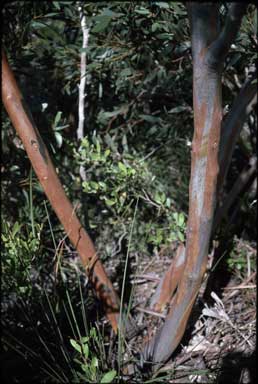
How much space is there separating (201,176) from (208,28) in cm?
34

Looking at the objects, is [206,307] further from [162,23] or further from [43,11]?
[43,11]

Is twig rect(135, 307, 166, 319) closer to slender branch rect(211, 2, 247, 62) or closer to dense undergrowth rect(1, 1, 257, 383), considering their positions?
dense undergrowth rect(1, 1, 257, 383)

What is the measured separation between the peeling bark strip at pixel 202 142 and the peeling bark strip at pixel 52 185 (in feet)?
0.69

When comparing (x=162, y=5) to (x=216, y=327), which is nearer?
(x=162, y=5)

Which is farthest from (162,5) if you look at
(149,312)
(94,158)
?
(149,312)

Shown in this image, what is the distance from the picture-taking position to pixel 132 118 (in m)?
2.04

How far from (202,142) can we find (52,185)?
1.36 ft

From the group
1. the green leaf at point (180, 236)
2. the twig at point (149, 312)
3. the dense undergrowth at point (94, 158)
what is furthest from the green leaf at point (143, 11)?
the twig at point (149, 312)

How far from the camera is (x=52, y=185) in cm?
129

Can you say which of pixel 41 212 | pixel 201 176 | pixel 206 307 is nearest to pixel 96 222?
pixel 41 212

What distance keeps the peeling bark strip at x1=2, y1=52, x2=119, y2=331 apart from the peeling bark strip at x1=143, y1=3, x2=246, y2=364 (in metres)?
0.21

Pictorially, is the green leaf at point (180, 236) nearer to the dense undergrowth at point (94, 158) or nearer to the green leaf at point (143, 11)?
the dense undergrowth at point (94, 158)

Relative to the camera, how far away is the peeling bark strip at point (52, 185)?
44.9 inches

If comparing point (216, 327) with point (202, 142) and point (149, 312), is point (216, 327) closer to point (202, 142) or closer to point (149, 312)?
point (149, 312)
